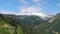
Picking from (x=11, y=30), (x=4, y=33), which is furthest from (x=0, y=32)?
(x=11, y=30)

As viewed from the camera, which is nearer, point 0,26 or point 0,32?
point 0,32

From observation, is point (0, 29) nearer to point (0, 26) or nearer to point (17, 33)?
point (0, 26)

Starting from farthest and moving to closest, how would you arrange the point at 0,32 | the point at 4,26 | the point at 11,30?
1. the point at 4,26
2. the point at 11,30
3. the point at 0,32

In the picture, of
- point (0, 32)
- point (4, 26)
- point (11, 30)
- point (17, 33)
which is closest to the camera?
point (17, 33)

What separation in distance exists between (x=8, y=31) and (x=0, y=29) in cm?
878

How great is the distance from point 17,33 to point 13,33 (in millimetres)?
10628

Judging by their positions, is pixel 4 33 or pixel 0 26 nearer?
pixel 4 33

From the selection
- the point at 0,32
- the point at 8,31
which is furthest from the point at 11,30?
the point at 0,32

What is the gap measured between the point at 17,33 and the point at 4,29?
32957 millimetres

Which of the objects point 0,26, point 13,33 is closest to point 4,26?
point 0,26

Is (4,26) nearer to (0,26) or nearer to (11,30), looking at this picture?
(0,26)

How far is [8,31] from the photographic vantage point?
183 meters

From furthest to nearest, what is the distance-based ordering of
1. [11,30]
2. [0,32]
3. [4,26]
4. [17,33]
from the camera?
[4,26], [11,30], [0,32], [17,33]

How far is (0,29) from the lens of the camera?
18325 centimetres
